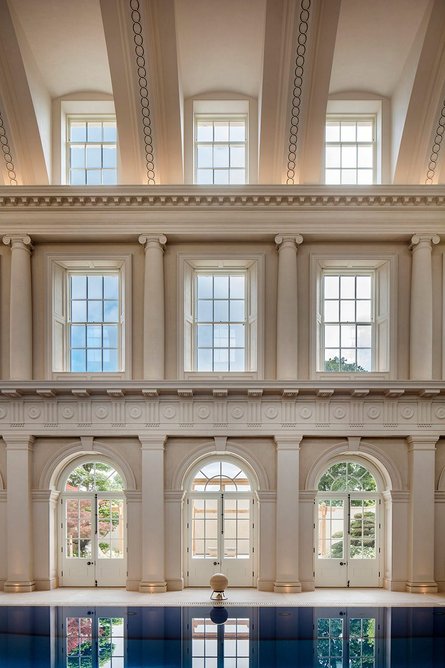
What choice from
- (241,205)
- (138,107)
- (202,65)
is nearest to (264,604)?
(241,205)

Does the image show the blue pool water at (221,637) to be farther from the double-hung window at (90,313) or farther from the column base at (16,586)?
the double-hung window at (90,313)

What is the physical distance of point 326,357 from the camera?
54.5ft

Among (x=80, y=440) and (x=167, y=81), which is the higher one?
(x=167, y=81)

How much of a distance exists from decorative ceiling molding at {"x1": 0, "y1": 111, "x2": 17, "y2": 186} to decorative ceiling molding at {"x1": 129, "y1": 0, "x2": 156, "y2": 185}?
340 centimetres

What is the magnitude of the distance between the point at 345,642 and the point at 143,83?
1256 centimetres

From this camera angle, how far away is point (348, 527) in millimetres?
16344

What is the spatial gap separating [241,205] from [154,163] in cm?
244

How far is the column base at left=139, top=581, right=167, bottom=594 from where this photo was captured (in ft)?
A: 49.9

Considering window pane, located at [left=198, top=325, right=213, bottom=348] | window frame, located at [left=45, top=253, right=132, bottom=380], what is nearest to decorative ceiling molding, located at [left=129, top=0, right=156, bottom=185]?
window frame, located at [left=45, top=253, right=132, bottom=380]

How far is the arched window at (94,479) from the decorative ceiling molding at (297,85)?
8.76m

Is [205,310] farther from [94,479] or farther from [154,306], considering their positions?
[94,479]

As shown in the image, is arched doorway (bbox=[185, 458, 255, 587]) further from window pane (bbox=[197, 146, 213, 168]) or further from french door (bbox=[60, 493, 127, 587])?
window pane (bbox=[197, 146, 213, 168])

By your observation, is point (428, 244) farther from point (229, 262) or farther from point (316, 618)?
point (316, 618)

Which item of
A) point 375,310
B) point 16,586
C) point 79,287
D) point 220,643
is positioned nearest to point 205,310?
point 79,287
